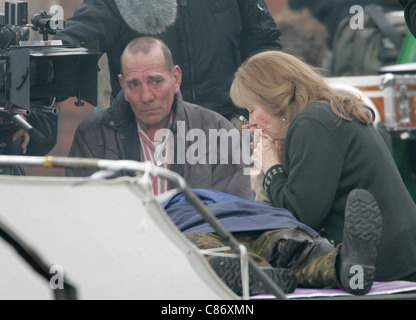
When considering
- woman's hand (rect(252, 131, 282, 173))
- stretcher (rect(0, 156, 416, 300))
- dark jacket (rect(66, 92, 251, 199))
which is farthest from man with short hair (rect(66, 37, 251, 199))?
stretcher (rect(0, 156, 416, 300))

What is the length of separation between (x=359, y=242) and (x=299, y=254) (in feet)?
0.93

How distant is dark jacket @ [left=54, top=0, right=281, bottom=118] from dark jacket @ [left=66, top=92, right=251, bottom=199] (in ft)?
0.22

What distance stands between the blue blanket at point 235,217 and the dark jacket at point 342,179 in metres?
0.10

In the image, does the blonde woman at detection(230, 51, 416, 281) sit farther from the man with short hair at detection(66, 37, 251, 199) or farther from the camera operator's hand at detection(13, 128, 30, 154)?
the camera operator's hand at detection(13, 128, 30, 154)

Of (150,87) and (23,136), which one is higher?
(150,87)

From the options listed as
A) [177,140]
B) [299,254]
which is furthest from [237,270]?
[177,140]

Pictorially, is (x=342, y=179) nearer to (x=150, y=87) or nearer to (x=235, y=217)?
(x=235, y=217)

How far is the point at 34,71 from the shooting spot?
3957 mm

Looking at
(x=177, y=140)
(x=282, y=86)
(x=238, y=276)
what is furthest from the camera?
(x=177, y=140)

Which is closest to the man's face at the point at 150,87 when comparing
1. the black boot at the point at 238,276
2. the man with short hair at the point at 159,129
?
the man with short hair at the point at 159,129

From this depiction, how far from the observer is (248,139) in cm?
421
